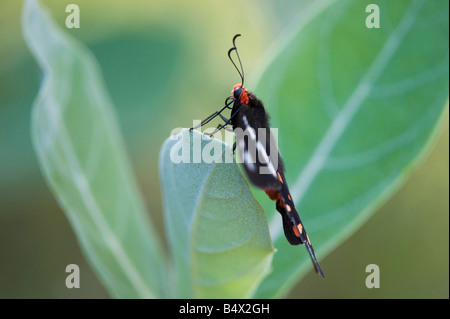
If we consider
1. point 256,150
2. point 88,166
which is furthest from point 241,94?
point 88,166

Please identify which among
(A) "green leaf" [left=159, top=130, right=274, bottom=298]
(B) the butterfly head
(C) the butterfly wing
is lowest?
(A) "green leaf" [left=159, top=130, right=274, bottom=298]

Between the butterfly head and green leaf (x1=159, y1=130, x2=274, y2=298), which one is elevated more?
the butterfly head

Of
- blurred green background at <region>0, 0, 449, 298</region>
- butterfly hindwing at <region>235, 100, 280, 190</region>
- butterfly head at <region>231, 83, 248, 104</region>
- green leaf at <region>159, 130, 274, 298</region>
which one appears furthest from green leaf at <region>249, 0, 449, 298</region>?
blurred green background at <region>0, 0, 449, 298</region>

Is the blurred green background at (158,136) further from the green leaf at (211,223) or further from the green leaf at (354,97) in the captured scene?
the green leaf at (211,223)

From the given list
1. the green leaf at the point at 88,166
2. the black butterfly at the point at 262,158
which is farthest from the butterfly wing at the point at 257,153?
the green leaf at the point at 88,166

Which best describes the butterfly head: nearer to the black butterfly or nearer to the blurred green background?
the black butterfly

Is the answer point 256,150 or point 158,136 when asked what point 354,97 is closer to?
point 256,150

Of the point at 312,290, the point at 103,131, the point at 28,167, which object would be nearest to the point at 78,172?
the point at 103,131

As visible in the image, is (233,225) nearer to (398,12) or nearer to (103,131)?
(103,131)
